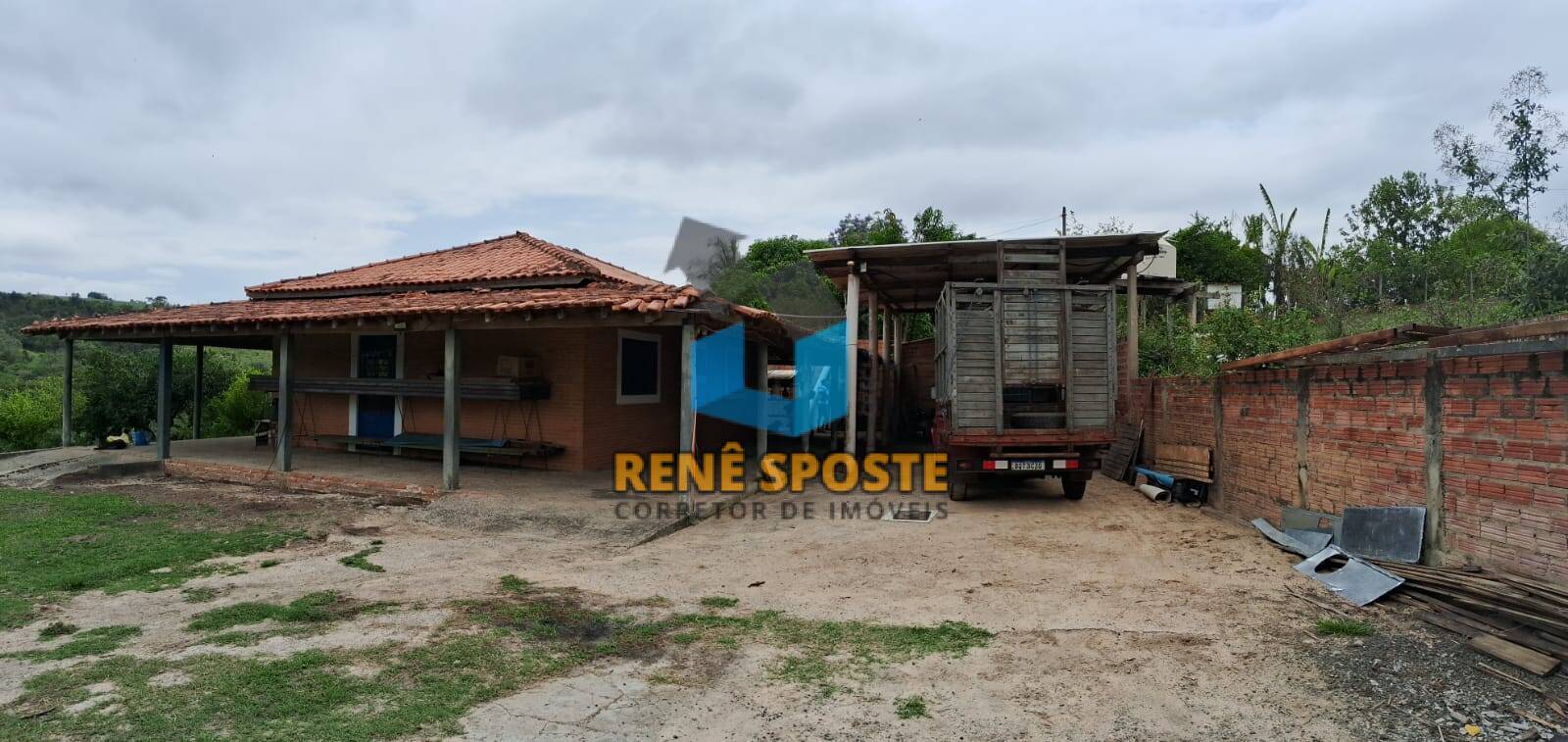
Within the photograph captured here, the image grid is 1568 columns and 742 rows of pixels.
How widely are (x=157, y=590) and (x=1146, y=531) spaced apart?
8525mm

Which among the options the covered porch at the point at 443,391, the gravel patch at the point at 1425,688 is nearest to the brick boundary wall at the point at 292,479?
the covered porch at the point at 443,391

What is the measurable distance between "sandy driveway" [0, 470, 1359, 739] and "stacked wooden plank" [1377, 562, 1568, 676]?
2.30ft

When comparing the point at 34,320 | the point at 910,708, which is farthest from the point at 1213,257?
the point at 34,320

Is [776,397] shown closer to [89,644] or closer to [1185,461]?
[1185,461]

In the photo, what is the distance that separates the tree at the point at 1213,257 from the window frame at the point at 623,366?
28056mm

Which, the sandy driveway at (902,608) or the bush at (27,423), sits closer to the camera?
the sandy driveway at (902,608)

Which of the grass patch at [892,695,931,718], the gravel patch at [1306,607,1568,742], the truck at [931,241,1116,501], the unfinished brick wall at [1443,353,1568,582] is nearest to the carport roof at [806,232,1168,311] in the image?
the truck at [931,241,1116,501]

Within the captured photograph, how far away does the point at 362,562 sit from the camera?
252 inches

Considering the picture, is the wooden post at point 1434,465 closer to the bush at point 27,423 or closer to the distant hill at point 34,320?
the bush at point 27,423

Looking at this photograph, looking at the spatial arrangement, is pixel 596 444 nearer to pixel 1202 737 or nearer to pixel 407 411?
pixel 407 411

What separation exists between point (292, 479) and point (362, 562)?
5.06 meters

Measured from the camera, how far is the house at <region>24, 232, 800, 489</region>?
29.7ft

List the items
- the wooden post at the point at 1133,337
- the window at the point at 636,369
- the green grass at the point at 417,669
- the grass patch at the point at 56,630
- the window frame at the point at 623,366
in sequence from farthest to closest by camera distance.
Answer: the wooden post at the point at 1133,337, the window at the point at 636,369, the window frame at the point at 623,366, the grass patch at the point at 56,630, the green grass at the point at 417,669

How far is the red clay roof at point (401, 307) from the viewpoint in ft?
25.3
